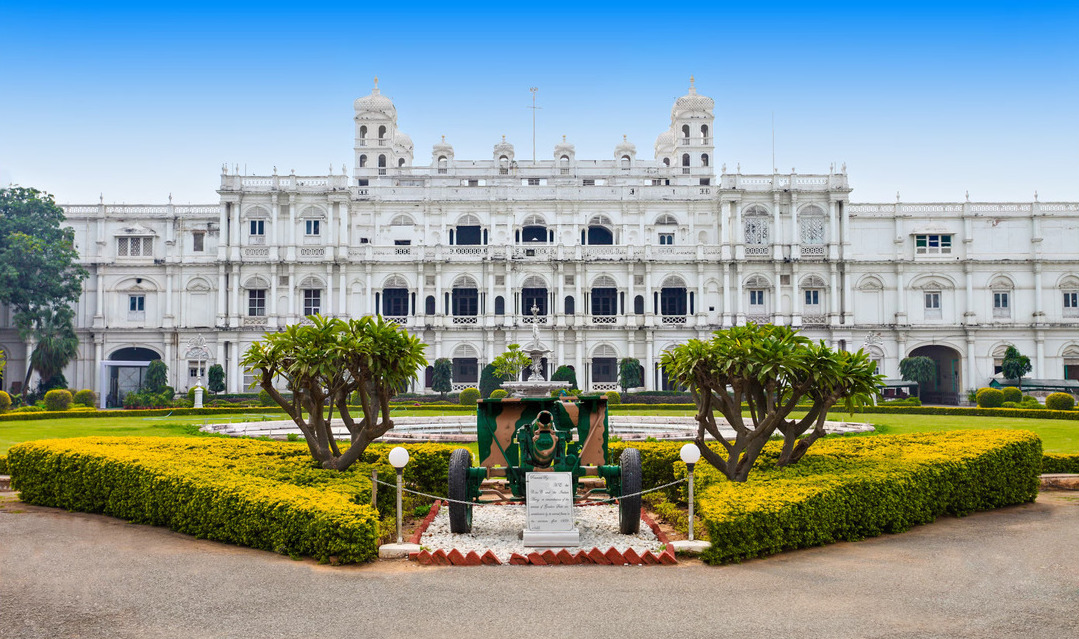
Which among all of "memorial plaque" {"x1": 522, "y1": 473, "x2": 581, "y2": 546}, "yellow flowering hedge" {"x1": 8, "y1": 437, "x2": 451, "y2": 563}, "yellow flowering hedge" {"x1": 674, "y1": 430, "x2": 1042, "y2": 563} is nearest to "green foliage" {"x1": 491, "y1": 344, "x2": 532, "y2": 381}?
"yellow flowering hedge" {"x1": 8, "y1": 437, "x2": 451, "y2": 563}

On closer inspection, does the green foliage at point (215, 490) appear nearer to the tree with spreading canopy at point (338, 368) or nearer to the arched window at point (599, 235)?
the tree with spreading canopy at point (338, 368)

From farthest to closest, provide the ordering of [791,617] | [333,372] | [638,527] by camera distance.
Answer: [333,372] < [638,527] < [791,617]

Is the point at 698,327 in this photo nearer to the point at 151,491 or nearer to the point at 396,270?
the point at 396,270

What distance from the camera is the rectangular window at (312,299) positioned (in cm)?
4659

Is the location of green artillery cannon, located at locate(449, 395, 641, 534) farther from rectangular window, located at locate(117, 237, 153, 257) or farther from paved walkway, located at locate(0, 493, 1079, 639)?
rectangular window, located at locate(117, 237, 153, 257)

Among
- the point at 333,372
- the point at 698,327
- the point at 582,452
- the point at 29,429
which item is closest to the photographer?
the point at 582,452

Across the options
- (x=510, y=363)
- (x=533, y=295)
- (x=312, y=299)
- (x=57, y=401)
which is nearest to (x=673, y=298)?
(x=533, y=295)

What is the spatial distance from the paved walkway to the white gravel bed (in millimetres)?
857

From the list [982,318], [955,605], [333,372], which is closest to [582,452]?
[333,372]

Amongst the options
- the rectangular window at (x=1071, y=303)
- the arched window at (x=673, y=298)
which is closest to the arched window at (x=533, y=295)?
the arched window at (x=673, y=298)

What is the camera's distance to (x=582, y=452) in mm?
11344

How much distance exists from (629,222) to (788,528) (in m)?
39.7

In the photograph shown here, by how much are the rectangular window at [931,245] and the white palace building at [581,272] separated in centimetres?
7

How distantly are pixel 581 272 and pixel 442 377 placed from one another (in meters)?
10.2
